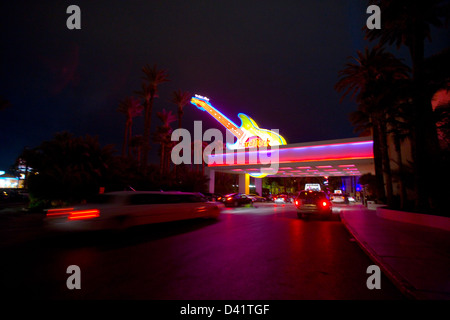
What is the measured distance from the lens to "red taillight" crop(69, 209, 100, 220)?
810 centimetres

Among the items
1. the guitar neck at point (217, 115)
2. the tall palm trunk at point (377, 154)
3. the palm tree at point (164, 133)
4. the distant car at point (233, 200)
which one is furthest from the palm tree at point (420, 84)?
the palm tree at point (164, 133)

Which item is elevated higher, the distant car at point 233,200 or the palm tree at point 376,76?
the palm tree at point 376,76

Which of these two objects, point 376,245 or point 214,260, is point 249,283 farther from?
point 376,245

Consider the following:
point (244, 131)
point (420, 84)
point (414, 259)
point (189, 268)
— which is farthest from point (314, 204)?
point (244, 131)

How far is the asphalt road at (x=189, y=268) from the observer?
4145 mm

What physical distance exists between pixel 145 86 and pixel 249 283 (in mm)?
31449

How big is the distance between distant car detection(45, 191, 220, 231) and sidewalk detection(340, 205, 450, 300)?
24.9ft

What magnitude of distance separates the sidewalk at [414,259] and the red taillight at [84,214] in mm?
8440

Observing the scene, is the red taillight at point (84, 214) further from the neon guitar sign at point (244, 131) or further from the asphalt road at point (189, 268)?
the neon guitar sign at point (244, 131)

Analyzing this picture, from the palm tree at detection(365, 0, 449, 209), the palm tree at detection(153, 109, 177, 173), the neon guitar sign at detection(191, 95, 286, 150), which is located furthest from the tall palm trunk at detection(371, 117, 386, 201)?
the palm tree at detection(153, 109, 177, 173)

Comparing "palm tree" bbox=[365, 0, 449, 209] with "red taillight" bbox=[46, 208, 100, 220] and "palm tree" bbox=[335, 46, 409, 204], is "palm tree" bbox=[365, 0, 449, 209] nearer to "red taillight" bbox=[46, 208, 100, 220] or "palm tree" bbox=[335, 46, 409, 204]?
"palm tree" bbox=[335, 46, 409, 204]

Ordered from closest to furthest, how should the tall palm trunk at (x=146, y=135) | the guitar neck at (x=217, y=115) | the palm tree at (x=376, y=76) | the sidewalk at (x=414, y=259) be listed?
1. the sidewalk at (x=414, y=259)
2. the palm tree at (x=376, y=76)
3. the tall palm trunk at (x=146, y=135)
4. the guitar neck at (x=217, y=115)

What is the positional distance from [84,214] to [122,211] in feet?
4.08

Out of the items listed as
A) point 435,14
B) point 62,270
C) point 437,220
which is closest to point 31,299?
point 62,270
